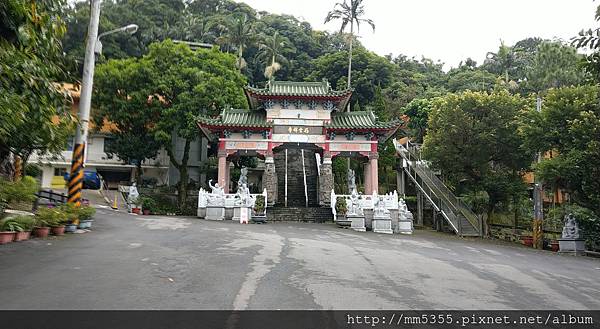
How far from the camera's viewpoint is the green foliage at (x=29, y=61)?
15.4 ft

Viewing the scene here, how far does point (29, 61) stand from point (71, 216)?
753 cm

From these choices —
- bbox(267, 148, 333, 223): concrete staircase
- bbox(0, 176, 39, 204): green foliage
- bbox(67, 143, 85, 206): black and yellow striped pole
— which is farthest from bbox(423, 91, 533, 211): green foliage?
bbox(0, 176, 39, 204): green foliage

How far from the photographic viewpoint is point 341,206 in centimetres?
2011

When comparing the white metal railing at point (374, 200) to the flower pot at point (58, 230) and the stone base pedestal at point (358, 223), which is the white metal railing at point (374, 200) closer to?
the stone base pedestal at point (358, 223)

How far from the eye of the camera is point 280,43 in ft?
150

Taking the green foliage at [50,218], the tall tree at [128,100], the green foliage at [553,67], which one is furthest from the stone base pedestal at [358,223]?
the green foliage at [553,67]

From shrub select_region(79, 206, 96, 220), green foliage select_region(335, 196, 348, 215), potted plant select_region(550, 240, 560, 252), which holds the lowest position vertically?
potted plant select_region(550, 240, 560, 252)

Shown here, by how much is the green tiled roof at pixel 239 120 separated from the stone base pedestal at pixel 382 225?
847 centimetres

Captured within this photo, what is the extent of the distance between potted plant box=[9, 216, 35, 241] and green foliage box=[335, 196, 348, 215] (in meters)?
13.0

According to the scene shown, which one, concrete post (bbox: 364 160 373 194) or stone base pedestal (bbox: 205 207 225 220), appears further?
concrete post (bbox: 364 160 373 194)

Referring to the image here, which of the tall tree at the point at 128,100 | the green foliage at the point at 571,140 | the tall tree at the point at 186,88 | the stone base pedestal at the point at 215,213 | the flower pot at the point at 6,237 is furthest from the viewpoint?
the tall tree at the point at 128,100

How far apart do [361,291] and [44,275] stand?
4689 mm

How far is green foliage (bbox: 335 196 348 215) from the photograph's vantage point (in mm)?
19859

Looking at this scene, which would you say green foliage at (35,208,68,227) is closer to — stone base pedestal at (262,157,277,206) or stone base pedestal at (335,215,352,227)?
stone base pedestal at (335,215,352,227)
